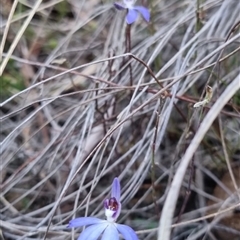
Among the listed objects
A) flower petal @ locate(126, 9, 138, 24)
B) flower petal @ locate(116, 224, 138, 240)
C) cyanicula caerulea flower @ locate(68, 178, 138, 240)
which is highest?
flower petal @ locate(126, 9, 138, 24)

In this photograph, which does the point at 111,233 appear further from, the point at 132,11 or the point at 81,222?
the point at 132,11

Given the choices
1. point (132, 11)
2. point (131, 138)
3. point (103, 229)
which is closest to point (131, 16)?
point (132, 11)

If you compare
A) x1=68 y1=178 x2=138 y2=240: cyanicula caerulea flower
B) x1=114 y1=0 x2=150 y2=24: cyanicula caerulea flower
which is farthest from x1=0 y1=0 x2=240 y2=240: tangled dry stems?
x1=68 y1=178 x2=138 y2=240: cyanicula caerulea flower

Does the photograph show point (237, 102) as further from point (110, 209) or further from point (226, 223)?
point (110, 209)

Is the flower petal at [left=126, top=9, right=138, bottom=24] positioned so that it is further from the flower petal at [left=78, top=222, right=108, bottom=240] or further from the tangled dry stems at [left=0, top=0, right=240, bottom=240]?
the flower petal at [left=78, top=222, right=108, bottom=240]

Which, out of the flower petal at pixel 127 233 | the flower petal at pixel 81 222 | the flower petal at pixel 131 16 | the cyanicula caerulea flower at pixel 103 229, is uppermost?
the flower petal at pixel 131 16

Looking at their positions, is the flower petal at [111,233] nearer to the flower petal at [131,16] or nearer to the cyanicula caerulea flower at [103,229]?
the cyanicula caerulea flower at [103,229]

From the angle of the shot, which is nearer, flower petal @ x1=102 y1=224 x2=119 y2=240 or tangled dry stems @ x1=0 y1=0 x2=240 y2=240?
flower petal @ x1=102 y1=224 x2=119 y2=240

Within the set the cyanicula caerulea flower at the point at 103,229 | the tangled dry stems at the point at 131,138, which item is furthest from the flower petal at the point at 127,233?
the tangled dry stems at the point at 131,138
